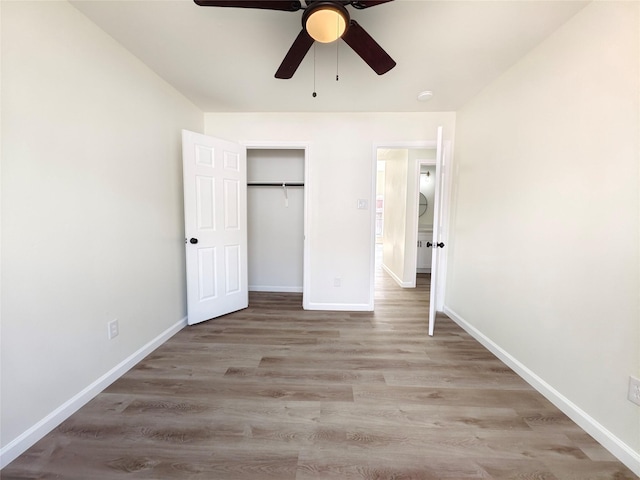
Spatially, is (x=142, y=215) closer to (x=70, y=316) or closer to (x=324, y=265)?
(x=70, y=316)

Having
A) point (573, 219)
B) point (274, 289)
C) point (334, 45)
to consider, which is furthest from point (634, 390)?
point (274, 289)

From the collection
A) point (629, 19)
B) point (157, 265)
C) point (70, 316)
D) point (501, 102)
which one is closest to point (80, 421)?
point (70, 316)

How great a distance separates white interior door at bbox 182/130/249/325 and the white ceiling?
0.59 m

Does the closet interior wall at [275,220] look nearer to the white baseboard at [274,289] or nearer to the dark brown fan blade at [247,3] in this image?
the white baseboard at [274,289]

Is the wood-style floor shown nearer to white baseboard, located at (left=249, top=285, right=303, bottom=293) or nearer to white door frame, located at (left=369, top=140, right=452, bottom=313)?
white door frame, located at (left=369, top=140, right=452, bottom=313)

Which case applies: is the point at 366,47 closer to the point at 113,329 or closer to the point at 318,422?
the point at 318,422

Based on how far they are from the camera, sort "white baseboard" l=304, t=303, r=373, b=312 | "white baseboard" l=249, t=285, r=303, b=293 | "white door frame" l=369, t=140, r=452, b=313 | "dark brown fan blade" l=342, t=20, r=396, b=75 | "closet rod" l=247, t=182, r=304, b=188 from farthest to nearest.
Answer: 1. "white baseboard" l=249, t=285, r=303, b=293
2. "closet rod" l=247, t=182, r=304, b=188
3. "white baseboard" l=304, t=303, r=373, b=312
4. "white door frame" l=369, t=140, r=452, b=313
5. "dark brown fan blade" l=342, t=20, r=396, b=75

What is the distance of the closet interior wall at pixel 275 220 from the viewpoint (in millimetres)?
3605

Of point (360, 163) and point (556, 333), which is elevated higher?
point (360, 163)

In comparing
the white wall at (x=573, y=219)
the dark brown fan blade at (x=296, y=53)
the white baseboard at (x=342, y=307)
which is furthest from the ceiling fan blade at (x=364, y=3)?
the white baseboard at (x=342, y=307)

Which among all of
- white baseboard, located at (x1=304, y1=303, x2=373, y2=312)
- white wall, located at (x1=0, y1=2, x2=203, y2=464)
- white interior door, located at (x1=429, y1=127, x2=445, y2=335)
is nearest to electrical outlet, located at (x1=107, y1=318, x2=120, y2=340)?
white wall, located at (x1=0, y1=2, x2=203, y2=464)

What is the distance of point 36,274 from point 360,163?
8.92 ft

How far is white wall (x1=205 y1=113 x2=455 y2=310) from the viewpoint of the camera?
2.74 meters

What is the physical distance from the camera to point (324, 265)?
9.61 feet
